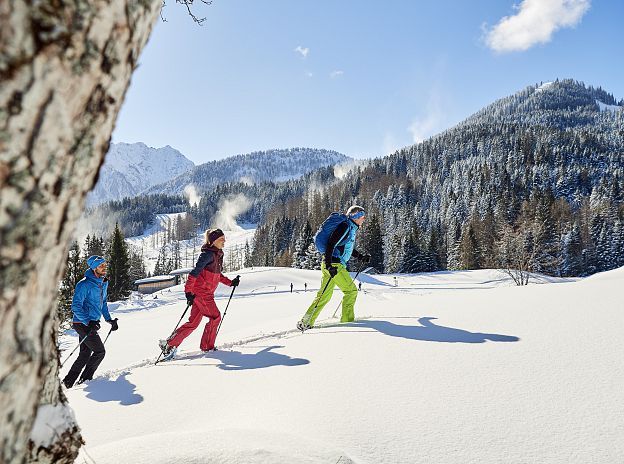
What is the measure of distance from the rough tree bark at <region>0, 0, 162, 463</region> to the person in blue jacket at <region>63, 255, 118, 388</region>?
4.97m

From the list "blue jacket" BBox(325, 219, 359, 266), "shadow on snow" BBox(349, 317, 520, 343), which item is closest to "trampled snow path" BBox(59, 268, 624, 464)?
"shadow on snow" BBox(349, 317, 520, 343)

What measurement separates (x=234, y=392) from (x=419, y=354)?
5.32 ft

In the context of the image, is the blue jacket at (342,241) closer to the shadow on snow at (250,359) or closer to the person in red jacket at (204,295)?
the person in red jacket at (204,295)

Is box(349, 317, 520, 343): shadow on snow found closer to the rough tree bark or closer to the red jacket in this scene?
the red jacket

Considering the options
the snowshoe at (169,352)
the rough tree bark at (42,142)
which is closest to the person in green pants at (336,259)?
the snowshoe at (169,352)

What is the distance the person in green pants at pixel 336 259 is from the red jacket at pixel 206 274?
1424 millimetres

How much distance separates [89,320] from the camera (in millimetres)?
5230

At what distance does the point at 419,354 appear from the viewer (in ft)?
11.3

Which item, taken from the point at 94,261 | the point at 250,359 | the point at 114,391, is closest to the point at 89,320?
the point at 94,261

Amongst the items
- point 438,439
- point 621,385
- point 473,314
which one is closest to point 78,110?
point 438,439

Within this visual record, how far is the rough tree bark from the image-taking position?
2.05ft

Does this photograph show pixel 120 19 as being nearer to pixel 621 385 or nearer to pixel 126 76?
pixel 126 76

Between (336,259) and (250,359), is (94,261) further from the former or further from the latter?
(336,259)

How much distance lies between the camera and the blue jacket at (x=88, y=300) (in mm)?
5234
